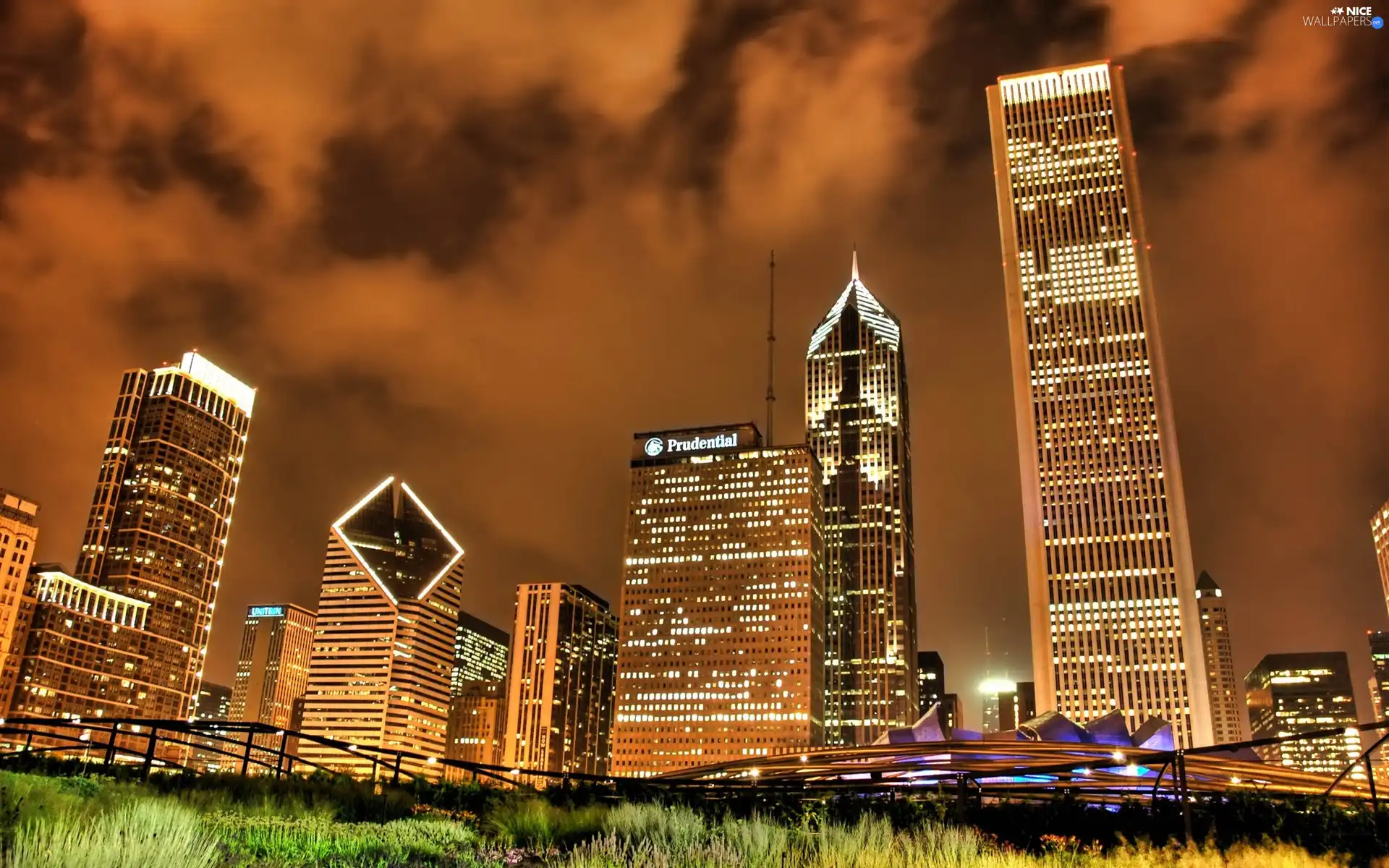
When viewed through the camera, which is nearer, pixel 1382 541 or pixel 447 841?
pixel 447 841

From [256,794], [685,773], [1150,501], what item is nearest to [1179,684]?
[1150,501]

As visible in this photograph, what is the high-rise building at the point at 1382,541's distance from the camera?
170375mm

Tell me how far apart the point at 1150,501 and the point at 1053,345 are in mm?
23686

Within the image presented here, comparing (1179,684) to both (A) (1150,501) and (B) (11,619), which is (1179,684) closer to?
(A) (1150,501)

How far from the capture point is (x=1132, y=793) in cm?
1889

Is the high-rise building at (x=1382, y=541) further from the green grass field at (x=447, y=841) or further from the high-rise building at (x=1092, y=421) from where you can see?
the green grass field at (x=447, y=841)

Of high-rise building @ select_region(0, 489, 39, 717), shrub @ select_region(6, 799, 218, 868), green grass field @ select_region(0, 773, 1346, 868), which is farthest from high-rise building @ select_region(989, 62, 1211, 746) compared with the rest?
high-rise building @ select_region(0, 489, 39, 717)

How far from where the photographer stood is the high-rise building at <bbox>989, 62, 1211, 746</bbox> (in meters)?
119

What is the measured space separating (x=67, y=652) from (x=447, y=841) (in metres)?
214

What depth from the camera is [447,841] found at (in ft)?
38.4

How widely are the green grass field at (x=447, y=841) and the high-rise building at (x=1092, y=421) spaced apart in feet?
384

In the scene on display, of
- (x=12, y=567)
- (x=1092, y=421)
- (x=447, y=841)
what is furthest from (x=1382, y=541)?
(x=12, y=567)

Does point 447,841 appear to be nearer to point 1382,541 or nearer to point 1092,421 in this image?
point 1092,421

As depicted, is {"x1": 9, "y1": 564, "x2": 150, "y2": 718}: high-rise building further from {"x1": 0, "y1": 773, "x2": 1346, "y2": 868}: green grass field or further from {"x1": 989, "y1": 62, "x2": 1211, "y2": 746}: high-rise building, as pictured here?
{"x1": 0, "y1": 773, "x2": 1346, "y2": 868}: green grass field
